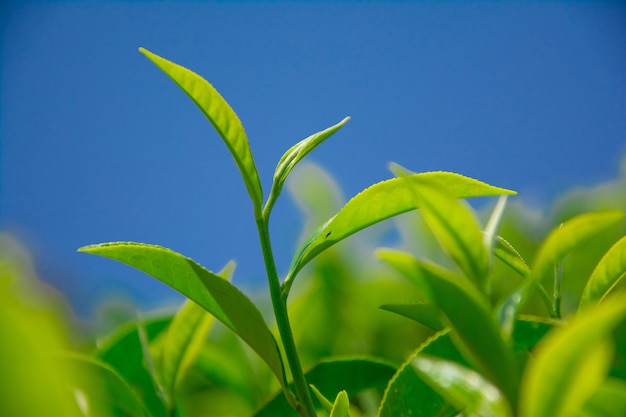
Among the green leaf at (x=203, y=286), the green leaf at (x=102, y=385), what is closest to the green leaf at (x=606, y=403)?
the green leaf at (x=203, y=286)

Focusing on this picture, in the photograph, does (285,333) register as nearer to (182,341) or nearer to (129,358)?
(182,341)

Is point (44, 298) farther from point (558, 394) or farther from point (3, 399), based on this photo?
point (558, 394)

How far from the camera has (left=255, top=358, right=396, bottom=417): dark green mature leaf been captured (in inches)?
26.4

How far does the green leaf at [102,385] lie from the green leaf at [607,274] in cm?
46

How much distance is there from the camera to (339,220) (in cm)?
58

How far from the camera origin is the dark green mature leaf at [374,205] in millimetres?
572

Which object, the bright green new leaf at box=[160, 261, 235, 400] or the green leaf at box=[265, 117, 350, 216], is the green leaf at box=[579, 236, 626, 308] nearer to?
the green leaf at box=[265, 117, 350, 216]

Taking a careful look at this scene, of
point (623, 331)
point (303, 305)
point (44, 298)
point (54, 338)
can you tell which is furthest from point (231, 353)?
point (54, 338)

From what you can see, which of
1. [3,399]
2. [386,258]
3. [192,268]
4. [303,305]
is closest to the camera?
[3,399]

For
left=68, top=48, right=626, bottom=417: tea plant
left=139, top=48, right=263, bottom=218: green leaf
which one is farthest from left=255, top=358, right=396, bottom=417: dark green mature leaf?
left=139, top=48, right=263, bottom=218: green leaf

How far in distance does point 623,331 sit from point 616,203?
2.20 feet

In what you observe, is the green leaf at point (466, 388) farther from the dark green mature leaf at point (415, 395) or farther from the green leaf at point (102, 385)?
the green leaf at point (102, 385)

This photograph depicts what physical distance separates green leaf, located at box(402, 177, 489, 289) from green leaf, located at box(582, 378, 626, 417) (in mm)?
99

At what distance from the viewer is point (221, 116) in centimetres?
58
